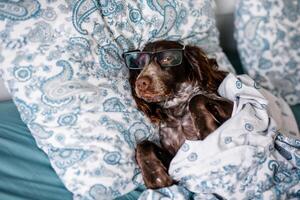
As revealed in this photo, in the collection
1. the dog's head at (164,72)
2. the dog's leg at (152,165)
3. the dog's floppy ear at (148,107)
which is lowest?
the dog's leg at (152,165)

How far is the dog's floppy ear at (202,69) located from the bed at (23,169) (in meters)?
0.33

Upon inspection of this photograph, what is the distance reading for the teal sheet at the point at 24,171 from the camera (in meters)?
0.98

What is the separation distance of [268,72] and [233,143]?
520 mm

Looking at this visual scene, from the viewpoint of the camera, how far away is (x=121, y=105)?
1.05 meters

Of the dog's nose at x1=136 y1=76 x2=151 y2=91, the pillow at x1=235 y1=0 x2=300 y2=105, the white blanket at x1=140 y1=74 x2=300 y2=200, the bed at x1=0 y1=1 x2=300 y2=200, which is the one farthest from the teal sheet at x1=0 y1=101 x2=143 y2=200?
the pillow at x1=235 y1=0 x2=300 y2=105

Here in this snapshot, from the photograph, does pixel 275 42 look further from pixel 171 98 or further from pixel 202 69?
pixel 171 98

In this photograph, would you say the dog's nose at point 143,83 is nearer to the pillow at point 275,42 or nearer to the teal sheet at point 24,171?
the teal sheet at point 24,171

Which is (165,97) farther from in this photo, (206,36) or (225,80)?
(206,36)

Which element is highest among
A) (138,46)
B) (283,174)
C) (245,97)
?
(138,46)

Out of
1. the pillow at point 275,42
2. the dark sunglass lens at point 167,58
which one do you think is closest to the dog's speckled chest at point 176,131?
the dark sunglass lens at point 167,58

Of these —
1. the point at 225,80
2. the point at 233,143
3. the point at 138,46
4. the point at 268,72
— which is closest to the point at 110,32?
the point at 138,46

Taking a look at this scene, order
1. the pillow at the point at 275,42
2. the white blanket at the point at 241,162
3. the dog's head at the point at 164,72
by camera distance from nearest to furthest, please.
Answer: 1. the white blanket at the point at 241,162
2. the dog's head at the point at 164,72
3. the pillow at the point at 275,42

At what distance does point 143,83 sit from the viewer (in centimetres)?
102

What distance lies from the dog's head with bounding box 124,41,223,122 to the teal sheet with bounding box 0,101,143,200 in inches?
9.7
